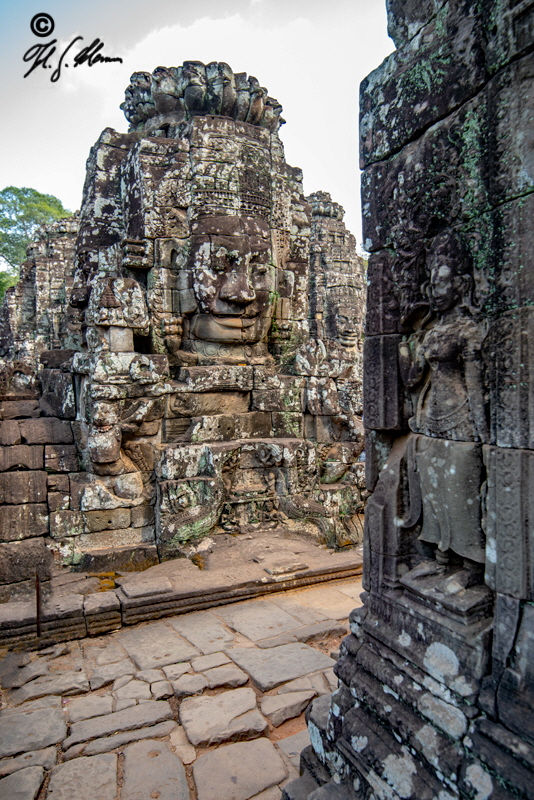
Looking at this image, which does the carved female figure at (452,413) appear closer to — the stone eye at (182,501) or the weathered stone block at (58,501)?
the stone eye at (182,501)

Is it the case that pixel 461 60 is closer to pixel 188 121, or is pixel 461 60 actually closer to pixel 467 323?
pixel 467 323

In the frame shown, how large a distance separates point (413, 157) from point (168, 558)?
175 inches

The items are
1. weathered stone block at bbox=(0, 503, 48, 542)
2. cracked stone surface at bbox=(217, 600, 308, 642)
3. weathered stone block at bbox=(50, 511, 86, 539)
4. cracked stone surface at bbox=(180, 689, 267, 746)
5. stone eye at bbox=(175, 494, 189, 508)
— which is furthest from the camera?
stone eye at bbox=(175, 494, 189, 508)

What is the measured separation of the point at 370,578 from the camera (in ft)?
8.23

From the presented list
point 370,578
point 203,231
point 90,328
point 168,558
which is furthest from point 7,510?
point 370,578

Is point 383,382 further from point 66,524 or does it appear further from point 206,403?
Result: point 66,524

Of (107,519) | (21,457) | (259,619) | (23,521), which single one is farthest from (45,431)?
(259,619)

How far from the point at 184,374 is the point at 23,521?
7.48 ft

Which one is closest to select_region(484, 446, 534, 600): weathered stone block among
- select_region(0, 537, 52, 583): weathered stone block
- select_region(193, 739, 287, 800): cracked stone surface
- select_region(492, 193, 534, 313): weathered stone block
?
select_region(492, 193, 534, 313): weathered stone block

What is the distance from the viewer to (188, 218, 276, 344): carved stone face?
6.05 m

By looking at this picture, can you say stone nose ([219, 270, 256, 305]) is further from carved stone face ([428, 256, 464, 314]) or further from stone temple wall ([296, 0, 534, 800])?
carved stone face ([428, 256, 464, 314])

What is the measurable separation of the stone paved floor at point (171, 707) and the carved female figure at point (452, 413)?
1.64 meters

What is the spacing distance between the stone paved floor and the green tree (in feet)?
98.7

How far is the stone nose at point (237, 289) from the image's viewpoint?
19.9ft
